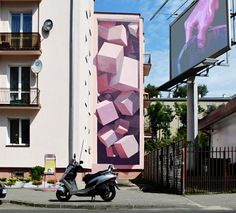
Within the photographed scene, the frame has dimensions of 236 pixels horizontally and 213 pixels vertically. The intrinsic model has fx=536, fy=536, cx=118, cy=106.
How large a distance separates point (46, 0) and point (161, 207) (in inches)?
713

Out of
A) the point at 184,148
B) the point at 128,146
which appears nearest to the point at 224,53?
the point at 184,148

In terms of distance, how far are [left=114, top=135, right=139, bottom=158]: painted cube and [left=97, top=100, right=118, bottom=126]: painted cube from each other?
6.14 feet

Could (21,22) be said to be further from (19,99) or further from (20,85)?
(19,99)

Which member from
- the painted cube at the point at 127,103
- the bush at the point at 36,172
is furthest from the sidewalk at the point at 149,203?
the painted cube at the point at 127,103

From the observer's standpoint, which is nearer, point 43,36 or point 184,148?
point 184,148

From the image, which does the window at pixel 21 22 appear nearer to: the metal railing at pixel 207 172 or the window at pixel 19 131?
the window at pixel 19 131

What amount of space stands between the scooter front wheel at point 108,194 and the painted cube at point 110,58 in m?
24.5

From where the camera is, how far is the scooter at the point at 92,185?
61.0 ft

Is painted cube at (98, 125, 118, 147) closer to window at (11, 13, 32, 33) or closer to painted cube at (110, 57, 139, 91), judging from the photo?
painted cube at (110, 57, 139, 91)

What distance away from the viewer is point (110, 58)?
4294 cm

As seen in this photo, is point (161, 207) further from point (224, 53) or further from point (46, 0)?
point (46, 0)

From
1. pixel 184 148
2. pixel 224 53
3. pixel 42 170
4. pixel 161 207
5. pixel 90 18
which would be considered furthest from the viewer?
pixel 90 18

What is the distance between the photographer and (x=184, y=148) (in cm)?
2202

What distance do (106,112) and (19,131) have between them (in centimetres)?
1197
